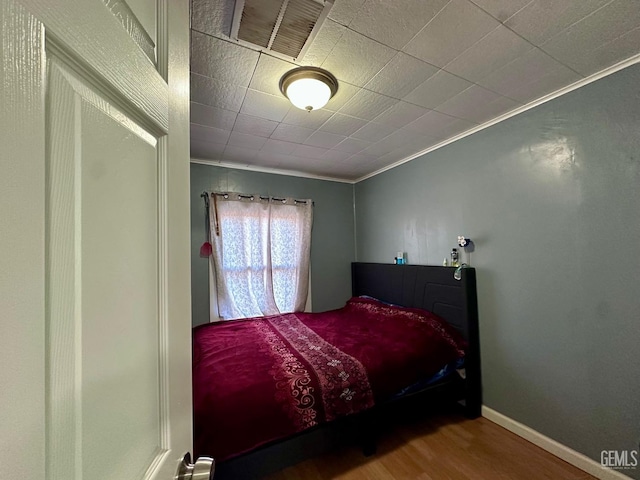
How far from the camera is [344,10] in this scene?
1224 millimetres

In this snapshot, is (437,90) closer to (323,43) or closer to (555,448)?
(323,43)

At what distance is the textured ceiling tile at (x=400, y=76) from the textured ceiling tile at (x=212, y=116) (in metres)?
1.14

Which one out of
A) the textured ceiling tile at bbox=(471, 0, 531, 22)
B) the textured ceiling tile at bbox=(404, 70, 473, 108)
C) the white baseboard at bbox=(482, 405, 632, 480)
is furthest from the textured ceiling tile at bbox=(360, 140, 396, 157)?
the white baseboard at bbox=(482, 405, 632, 480)

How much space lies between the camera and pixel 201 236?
317cm

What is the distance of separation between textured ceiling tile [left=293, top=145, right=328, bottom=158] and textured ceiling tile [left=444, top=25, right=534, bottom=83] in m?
1.50

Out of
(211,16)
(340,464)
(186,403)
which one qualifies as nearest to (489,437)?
(340,464)

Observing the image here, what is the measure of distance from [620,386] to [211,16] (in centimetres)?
307

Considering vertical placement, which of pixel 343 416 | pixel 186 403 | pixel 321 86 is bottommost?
pixel 343 416

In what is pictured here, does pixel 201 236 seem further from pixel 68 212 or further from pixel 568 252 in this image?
pixel 568 252

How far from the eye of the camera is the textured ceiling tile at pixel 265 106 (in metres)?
1.89

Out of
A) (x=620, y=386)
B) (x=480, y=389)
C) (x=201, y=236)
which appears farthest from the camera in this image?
(x=201, y=236)

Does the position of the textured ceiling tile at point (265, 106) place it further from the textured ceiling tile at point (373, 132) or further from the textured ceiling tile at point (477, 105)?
the textured ceiling tile at point (477, 105)

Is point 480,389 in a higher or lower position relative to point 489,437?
higher

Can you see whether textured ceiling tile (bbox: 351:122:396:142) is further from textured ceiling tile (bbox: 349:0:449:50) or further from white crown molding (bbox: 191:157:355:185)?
white crown molding (bbox: 191:157:355:185)
